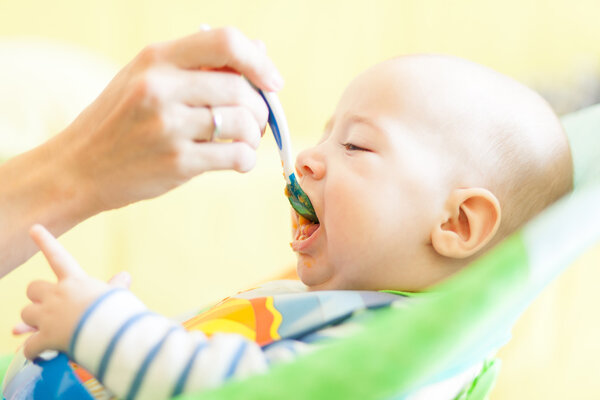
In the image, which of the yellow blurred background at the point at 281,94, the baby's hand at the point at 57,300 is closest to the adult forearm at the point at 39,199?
the baby's hand at the point at 57,300

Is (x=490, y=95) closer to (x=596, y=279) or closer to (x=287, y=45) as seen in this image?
(x=596, y=279)

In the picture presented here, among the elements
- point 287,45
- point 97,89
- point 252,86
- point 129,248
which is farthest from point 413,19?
point 252,86

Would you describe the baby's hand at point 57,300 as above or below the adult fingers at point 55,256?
below

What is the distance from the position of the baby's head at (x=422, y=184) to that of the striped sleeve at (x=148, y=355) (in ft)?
0.82

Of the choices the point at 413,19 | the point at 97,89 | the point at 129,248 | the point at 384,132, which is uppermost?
the point at 413,19

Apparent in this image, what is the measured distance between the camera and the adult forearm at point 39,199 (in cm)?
81

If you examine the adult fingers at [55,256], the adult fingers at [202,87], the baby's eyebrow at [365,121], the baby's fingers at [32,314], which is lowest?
the baby's fingers at [32,314]

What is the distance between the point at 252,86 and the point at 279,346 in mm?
276

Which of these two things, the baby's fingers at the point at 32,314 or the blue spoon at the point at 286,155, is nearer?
the baby's fingers at the point at 32,314

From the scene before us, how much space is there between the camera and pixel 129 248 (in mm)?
1697

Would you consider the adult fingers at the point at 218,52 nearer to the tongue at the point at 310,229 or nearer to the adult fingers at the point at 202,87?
the adult fingers at the point at 202,87

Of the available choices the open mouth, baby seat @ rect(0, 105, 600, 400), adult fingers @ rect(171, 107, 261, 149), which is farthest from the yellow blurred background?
baby seat @ rect(0, 105, 600, 400)

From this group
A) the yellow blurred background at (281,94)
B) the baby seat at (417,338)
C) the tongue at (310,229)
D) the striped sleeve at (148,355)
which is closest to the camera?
the baby seat at (417,338)

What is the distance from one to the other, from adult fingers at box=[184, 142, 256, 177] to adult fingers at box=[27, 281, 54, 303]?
0.18 meters
